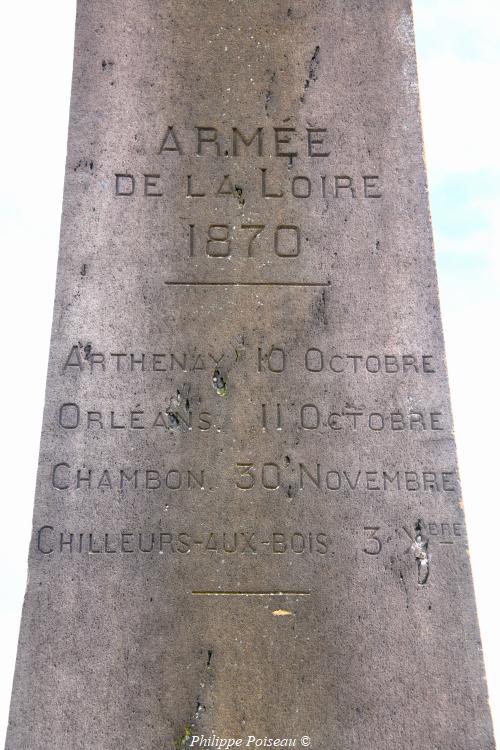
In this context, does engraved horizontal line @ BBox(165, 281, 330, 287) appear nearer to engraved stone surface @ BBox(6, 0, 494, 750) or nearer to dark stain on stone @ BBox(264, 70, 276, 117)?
engraved stone surface @ BBox(6, 0, 494, 750)

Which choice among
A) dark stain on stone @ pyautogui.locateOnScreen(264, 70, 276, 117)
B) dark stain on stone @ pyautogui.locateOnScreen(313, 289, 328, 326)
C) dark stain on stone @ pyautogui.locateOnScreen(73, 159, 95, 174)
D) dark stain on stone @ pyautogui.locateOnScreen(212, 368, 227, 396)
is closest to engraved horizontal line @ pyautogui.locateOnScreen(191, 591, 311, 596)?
dark stain on stone @ pyautogui.locateOnScreen(212, 368, 227, 396)

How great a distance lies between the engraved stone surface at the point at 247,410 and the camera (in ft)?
10.9

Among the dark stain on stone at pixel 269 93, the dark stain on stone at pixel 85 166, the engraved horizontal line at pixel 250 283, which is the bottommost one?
the engraved horizontal line at pixel 250 283

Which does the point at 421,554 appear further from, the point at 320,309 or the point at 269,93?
the point at 269,93

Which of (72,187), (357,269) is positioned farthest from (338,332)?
(72,187)

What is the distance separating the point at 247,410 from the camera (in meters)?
3.50

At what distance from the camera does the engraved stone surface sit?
10.9 feet

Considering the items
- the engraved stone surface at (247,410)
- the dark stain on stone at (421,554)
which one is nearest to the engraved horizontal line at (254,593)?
the engraved stone surface at (247,410)

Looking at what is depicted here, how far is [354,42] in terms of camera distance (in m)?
3.83

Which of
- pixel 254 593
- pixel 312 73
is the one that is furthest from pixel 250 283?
pixel 254 593

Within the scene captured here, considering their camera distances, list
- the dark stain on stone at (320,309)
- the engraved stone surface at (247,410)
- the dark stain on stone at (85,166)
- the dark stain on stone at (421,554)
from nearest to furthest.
A: the engraved stone surface at (247,410) < the dark stain on stone at (421,554) < the dark stain on stone at (320,309) < the dark stain on stone at (85,166)

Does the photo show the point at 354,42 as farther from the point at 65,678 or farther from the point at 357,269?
the point at 65,678

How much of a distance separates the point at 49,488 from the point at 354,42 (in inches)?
86.7

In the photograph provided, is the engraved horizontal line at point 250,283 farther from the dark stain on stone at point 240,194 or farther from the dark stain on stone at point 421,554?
the dark stain on stone at point 421,554
